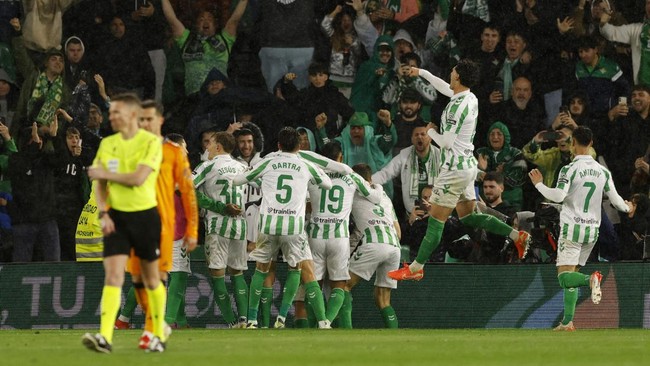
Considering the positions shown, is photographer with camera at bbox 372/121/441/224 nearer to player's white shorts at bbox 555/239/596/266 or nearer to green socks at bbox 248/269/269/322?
green socks at bbox 248/269/269/322

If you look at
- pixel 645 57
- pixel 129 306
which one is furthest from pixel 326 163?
pixel 645 57

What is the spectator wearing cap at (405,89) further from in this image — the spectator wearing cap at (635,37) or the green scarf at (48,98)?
the green scarf at (48,98)

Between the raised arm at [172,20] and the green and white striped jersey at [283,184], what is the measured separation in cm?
570

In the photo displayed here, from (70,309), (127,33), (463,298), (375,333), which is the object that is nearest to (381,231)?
(463,298)

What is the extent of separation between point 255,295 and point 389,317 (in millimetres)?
1855

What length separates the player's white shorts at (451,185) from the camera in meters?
15.9

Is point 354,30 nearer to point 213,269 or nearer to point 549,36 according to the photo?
point 549,36

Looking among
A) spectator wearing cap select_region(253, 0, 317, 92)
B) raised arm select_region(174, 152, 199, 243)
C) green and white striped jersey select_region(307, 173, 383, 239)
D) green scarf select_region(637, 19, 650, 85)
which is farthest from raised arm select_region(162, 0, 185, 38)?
raised arm select_region(174, 152, 199, 243)

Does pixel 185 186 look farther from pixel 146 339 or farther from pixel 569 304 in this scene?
pixel 569 304

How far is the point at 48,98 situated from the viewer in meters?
21.2

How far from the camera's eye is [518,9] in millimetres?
21484

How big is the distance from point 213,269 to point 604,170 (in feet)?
16.6

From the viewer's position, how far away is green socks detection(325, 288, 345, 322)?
17.2m

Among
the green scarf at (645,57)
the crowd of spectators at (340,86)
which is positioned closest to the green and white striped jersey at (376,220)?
the crowd of spectators at (340,86)
